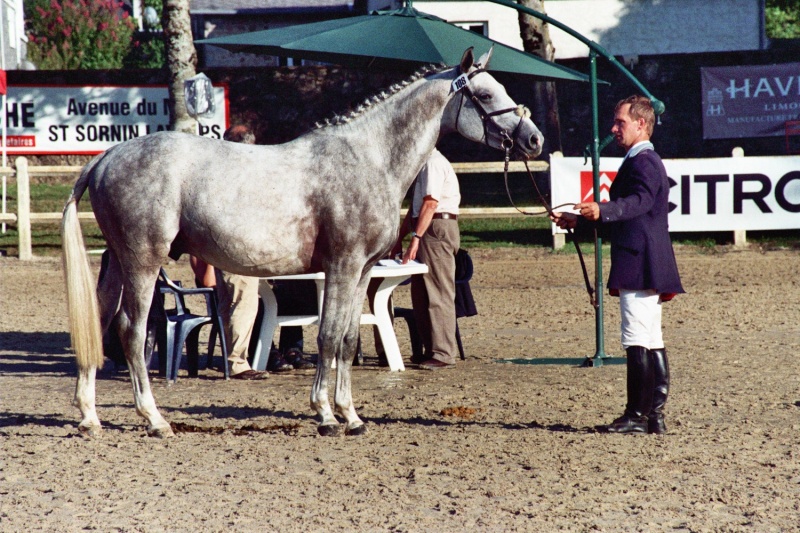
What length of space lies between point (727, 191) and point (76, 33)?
25499mm

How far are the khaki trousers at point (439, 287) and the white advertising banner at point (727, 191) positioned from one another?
23.6ft

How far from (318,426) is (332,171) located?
4.99ft

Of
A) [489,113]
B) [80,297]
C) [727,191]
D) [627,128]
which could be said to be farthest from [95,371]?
[727,191]

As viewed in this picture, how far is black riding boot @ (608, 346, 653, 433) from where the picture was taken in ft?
19.4

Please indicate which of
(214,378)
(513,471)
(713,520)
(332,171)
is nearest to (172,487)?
(513,471)

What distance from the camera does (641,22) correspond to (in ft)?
84.8

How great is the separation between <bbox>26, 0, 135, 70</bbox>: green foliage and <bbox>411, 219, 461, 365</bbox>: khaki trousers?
26.7m

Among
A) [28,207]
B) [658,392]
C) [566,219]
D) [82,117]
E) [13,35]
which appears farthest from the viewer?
[13,35]

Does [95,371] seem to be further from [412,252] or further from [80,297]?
[412,252]

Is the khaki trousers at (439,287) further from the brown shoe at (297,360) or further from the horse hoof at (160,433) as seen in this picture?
the horse hoof at (160,433)

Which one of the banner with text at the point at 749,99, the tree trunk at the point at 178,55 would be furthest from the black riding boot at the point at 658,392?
the banner with text at the point at 749,99

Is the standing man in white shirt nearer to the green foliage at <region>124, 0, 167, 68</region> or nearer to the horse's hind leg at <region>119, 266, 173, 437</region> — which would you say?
the horse's hind leg at <region>119, 266, 173, 437</region>

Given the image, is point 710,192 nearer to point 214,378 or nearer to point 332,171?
point 214,378

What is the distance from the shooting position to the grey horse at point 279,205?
5828 mm
